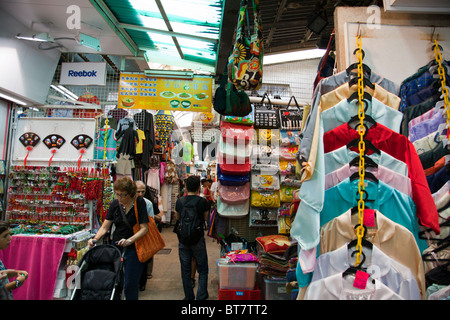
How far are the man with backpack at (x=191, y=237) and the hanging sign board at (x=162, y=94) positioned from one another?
4.54 ft

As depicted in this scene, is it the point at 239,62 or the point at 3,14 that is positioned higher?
the point at 3,14

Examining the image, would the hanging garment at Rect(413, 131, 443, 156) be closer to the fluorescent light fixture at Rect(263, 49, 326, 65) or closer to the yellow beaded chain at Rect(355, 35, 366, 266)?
the yellow beaded chain at Rect(355, 35, 366, 266)

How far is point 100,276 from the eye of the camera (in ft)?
8.21

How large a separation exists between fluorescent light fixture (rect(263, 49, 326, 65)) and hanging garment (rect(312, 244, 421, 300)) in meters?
4.83

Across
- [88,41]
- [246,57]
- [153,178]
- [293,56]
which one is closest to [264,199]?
[246,57]

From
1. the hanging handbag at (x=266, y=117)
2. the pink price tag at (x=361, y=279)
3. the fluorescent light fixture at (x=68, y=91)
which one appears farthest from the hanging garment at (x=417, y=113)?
the fluorescent light fixture at (x=68, y=91)

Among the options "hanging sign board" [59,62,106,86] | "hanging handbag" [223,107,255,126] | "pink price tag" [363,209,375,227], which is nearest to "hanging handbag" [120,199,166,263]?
"hanging handbag" [223,107,255,126]

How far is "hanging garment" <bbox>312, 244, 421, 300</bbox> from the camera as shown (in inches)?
50.8
